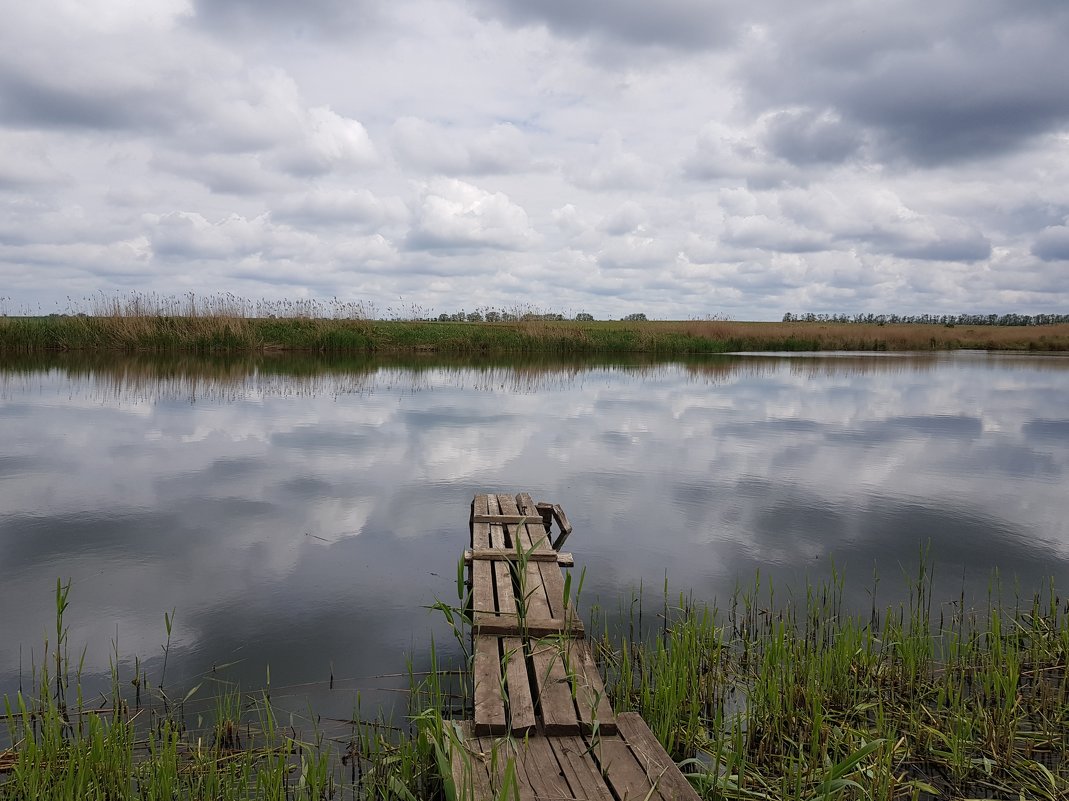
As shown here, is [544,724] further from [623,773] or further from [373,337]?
[373,337]

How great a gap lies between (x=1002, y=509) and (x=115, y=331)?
32.2 metres

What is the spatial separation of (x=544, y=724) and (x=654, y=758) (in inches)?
20.1

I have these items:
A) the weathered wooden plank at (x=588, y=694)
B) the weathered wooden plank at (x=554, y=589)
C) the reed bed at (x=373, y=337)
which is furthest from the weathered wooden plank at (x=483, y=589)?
the reed bed at (x=373, y=337)

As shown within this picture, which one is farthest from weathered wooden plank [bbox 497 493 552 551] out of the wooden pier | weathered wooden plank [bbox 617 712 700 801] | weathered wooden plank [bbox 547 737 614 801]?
weathered wooden plank [bbox 547 737 614 801]

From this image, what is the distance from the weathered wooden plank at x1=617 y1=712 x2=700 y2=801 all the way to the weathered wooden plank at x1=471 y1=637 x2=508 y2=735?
563mm

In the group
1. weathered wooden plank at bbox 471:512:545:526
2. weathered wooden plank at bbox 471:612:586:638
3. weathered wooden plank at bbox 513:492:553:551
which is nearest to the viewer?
weathered wooden plank at bbox 471:612:586:638

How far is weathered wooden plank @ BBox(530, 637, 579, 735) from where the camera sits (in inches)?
124

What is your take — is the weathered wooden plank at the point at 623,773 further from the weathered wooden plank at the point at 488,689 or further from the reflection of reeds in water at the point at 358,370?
the reflection of reeds in water at the point at 358,370

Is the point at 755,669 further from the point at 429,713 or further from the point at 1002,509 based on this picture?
the point at 1002,509

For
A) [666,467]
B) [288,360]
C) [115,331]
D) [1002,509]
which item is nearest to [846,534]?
[1002,509]

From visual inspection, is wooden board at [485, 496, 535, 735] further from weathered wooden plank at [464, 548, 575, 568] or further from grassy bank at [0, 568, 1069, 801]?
grassy bank at [0, 568, 1069, 801]

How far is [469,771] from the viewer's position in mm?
2621

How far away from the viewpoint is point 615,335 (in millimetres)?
39406

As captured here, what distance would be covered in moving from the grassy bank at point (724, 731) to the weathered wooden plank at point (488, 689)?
188 millimetres
